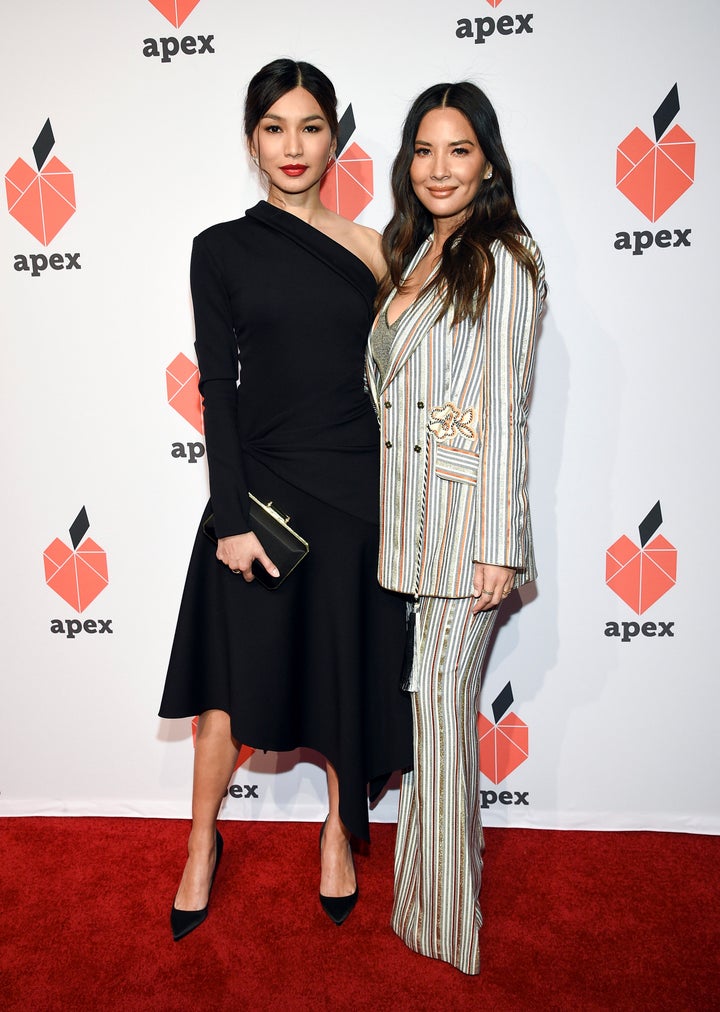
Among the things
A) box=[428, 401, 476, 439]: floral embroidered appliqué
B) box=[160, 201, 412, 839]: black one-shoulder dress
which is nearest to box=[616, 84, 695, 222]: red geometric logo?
box=[160, 201, 412, 839]: black one-shoulder dress

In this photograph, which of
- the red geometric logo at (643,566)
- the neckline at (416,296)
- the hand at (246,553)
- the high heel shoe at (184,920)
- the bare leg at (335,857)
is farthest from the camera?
the red geometric logo at (643,566)

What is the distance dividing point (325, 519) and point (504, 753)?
121 centimetres

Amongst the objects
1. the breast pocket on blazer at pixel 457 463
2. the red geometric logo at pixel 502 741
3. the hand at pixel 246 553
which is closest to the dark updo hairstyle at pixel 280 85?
the breast pocket on blazer at pixel 457 463

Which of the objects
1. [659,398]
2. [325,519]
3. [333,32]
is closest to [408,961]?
[325,519]

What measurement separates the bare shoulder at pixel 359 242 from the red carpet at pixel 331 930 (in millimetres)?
1773

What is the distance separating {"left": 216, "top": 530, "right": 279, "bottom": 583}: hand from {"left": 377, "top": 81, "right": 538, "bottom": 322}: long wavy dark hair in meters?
0.69

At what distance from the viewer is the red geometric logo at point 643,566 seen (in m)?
2.57

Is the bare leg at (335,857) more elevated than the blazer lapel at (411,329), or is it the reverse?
the blazer lapel at (411,329)

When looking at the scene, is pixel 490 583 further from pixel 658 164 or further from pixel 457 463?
pixel 658 164

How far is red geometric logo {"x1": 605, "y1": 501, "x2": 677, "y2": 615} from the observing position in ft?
8.44

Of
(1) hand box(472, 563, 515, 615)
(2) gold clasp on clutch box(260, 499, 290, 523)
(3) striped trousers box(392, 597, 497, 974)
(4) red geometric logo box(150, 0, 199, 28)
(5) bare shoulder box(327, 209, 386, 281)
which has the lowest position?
(3) striped trousers box(392, 597, 497, 974)

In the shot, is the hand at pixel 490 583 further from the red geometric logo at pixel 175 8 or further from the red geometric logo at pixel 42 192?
the red geometric logo at pixel 175 8

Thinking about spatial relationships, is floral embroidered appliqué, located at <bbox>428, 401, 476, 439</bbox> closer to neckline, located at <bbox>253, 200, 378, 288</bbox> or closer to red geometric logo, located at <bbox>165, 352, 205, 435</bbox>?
neckline, located at <bbox>253, 200, 378, 288</bbox>

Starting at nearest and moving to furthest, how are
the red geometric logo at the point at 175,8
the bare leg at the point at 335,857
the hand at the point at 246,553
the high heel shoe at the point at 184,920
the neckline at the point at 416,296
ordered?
the neckline at the point at 416,296 < the hand at the point at 246,553 < the high heel shoe at the point at 184,920 < the bare leg at the point at 335,857 < the red geometric logo at the point at 175,8
